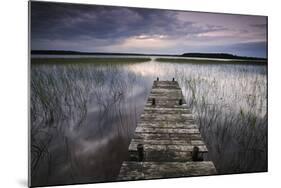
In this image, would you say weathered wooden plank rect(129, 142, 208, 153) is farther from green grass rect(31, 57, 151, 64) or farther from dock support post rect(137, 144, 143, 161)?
green grass rect(31, 57, 151, 64)

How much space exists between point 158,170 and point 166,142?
1.07ft

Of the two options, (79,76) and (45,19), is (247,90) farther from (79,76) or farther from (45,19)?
(45,19)

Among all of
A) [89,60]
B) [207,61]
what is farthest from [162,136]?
[89,60]

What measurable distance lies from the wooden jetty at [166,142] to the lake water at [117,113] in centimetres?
9

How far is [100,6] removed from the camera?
15.0ft

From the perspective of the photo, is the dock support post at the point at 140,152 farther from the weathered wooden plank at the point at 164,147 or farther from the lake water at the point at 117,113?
the lake water at the point at 117,113

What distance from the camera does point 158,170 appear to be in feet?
15.5

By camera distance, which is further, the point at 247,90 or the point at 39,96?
the point at 247,90

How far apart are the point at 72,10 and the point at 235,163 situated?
2.61 meters

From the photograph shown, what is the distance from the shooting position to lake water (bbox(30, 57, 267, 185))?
4398mm

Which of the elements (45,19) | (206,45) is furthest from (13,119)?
(206,45)

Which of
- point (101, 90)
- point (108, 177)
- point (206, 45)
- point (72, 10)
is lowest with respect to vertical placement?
point (108, 177)

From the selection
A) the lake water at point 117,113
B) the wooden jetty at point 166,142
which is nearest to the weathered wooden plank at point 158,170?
the wooden jetty at point 166,142

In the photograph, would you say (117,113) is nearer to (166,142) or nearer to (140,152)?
(140,152)
